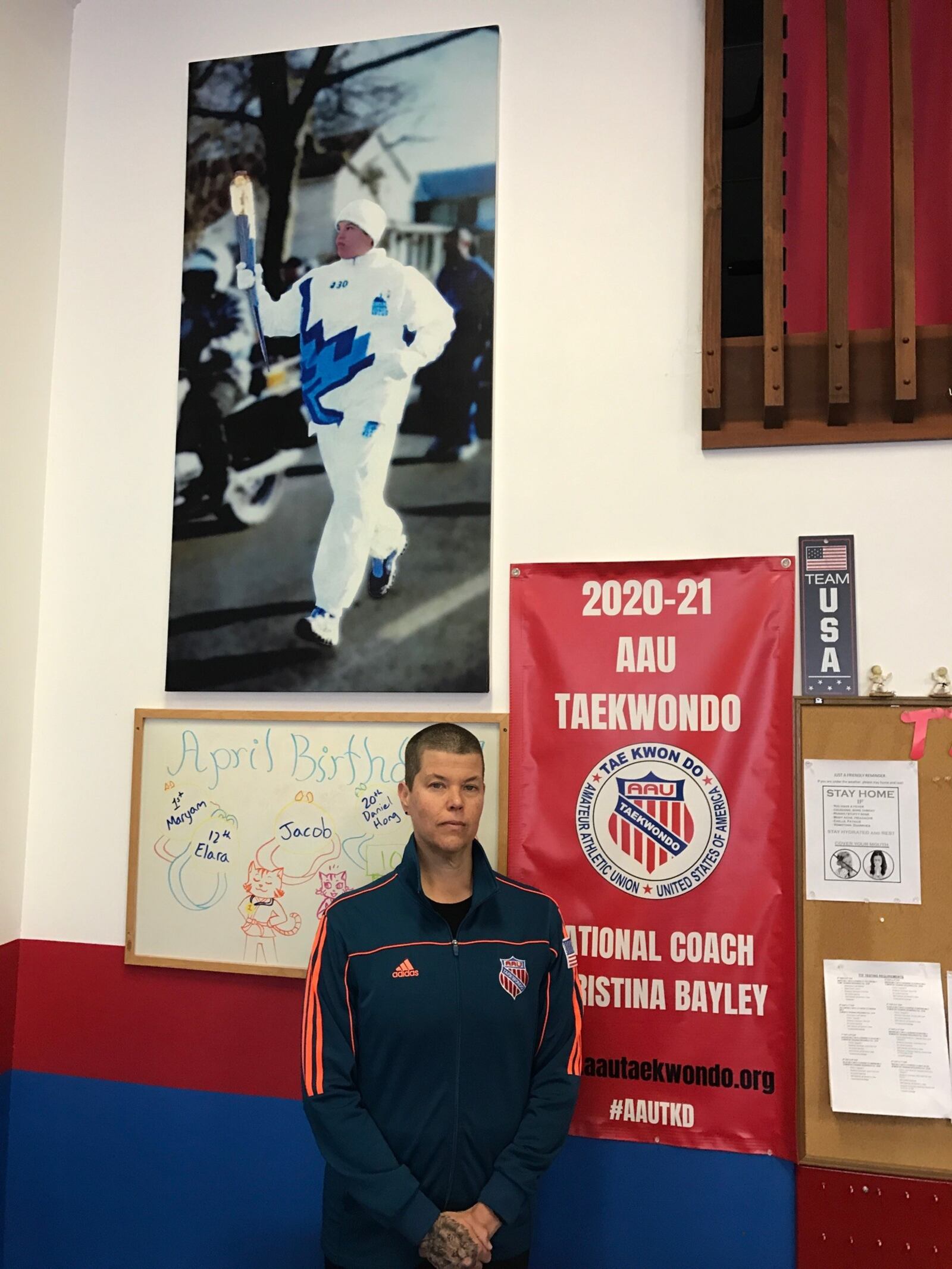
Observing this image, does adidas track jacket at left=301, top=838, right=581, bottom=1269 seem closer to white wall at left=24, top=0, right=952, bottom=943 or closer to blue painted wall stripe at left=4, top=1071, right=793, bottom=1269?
blue painted wall stripe at left=4, top=1071, right=793, bottom=1269

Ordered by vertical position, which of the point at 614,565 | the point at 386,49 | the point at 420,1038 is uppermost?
the point at 386,49

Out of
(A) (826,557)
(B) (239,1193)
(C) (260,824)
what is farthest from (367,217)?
(B) (239,1193)

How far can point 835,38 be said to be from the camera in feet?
7.33

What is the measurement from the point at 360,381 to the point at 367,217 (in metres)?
0.44

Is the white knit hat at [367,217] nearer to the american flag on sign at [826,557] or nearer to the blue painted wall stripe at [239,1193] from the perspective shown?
the american flag on sign at [826,557]

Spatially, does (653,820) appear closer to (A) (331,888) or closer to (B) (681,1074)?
(B) (681,1074)

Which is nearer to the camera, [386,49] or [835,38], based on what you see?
[835,38]

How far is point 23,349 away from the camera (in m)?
2.57

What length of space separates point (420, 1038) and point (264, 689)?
3.25ft

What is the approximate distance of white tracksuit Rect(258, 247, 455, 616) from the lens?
244 cm

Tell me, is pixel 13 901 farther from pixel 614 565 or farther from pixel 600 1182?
pixel 614 565

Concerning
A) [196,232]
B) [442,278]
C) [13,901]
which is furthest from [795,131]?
[13,901]

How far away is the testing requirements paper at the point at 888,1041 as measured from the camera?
200 cm

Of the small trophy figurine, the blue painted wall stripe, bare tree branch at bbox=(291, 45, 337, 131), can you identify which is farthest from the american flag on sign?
bare tree branch at bbox=(291, 45, 337, 131)
